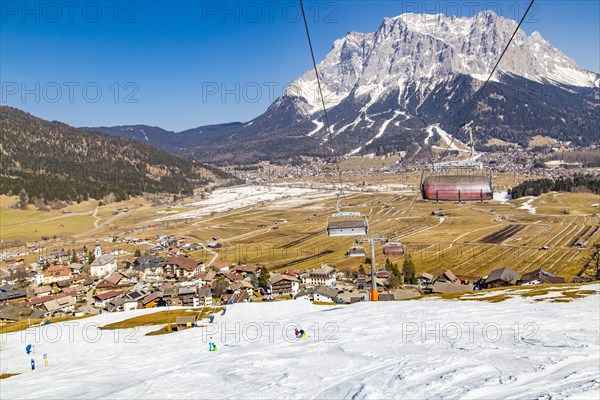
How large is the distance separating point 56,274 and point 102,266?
27.8 feet

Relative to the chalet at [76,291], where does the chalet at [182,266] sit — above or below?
above

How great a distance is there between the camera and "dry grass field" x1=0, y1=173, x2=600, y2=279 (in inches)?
3329

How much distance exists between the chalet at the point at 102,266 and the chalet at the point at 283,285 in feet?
134

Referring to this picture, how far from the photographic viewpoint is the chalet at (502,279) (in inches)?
2334

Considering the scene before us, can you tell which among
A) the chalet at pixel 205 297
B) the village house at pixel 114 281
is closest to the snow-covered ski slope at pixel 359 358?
the chalet at pixel 205 297

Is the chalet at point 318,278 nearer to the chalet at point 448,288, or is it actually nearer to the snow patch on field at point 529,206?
the chalet at point 448,288

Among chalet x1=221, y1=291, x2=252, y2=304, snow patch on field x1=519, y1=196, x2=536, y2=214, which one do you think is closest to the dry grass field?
snow patch on field x1=519, y1=196, x2=536, y2=214

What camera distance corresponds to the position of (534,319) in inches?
924

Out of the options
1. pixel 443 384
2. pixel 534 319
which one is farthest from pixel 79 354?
pixel 534 319

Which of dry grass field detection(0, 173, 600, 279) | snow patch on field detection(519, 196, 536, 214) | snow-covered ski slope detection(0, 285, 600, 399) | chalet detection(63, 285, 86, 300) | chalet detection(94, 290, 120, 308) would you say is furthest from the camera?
snow patch on field detection(519, 196, 536, 214)

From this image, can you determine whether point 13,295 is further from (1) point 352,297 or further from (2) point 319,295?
(1) point 352,297

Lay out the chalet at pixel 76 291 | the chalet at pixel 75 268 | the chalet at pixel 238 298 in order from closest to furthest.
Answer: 1. the chalet at pixel 238 298
2. the chalet at pixel 76 291
3. the chalet at pixel 75 268

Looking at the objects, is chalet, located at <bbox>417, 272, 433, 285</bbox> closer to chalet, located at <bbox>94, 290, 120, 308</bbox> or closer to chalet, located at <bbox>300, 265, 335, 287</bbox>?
chalet, located at <bbox>300, 265, 335, 287</bbox>

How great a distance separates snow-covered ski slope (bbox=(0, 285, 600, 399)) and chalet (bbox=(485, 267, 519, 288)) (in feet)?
79.0
